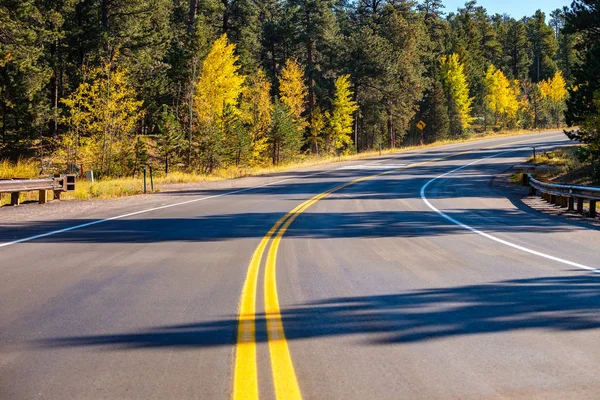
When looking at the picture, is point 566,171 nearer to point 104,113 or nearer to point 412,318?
point 104,113

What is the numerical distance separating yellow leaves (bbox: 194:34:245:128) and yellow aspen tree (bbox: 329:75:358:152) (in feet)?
68.7

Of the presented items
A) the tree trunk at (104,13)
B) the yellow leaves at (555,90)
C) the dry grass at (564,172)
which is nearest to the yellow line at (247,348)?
the dry grass at (564,172)

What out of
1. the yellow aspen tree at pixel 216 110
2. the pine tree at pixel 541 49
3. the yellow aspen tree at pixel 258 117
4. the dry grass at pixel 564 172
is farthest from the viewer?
the pine tree at pixel 541 49

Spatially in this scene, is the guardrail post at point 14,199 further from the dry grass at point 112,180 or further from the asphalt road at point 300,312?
the asphalt road at point 300,312

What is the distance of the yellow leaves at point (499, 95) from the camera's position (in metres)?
87.1

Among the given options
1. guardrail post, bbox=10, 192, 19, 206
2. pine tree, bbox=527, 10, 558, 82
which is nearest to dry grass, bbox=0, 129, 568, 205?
guardrail post, bbox=10, 192, 19, 206

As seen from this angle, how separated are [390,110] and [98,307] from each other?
65.8 metres

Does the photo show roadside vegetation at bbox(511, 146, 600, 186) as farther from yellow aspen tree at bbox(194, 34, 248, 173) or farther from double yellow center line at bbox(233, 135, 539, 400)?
double yellow center line at bbox(233, 135, 539, 400)

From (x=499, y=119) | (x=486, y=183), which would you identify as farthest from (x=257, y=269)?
(x=499, y=119)

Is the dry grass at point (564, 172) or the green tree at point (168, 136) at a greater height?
the green tree at point (168, 136)

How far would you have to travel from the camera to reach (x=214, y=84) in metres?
41.8

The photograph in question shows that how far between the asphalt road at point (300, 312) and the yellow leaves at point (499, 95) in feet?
259

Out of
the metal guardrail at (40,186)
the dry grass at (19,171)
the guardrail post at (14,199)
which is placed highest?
the dry grass at (19,171)

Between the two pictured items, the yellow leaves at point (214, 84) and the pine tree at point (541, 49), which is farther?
the pine tree at point (541, 49)
